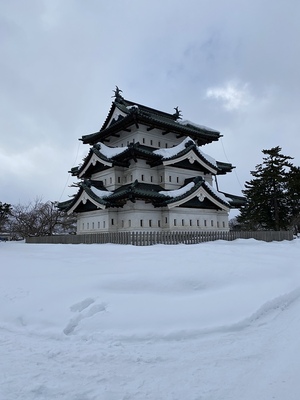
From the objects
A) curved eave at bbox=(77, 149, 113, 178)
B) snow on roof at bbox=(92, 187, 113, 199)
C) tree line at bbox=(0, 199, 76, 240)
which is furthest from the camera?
tree line at bbox=(0, 199, 76, 240)

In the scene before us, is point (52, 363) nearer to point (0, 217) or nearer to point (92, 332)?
point (92, 332)

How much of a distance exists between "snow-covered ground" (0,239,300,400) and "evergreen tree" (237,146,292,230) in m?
35.6

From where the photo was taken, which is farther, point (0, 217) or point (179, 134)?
point (0, 217)

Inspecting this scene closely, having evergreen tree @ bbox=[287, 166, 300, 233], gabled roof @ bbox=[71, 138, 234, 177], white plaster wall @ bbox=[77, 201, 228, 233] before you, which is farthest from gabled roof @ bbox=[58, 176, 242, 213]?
evergreen tree @ bbox=[287, 166, 300, 233]

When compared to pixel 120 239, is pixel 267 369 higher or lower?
lower

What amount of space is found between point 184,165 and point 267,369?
837 inches

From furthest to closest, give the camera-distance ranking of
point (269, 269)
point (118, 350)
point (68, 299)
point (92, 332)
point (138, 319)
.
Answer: point (269, 269) < point (68, 299) < point (138, 319) < point (92, 332) < point (118, 350)

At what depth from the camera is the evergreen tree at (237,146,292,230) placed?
4209 centimetres

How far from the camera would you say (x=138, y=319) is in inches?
224

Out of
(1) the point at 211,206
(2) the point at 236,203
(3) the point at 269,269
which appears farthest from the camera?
(2) the point at 236,203

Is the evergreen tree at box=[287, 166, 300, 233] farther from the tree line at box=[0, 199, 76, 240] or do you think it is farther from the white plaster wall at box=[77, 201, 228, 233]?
the tree line at box=[0, 199, 76, 240]

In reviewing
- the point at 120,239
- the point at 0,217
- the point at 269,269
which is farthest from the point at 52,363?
the point at 0,217

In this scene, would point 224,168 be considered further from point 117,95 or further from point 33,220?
point 33,220

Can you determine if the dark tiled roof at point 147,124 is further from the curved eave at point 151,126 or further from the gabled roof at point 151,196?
the gabled roof at point 151,196
